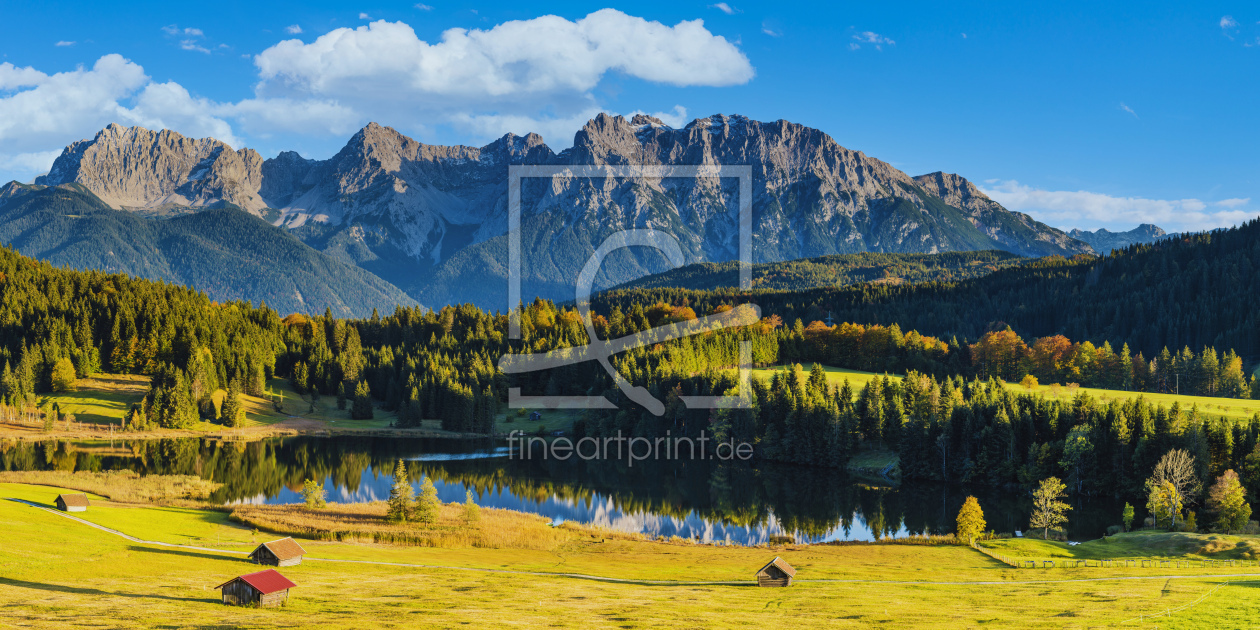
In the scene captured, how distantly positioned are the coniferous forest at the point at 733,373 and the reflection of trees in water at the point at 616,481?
20.8 ft

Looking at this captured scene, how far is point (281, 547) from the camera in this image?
44156 millimetres

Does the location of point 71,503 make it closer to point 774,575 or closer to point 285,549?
point 285,549

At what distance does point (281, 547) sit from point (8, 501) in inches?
1005

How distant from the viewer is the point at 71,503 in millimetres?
55656

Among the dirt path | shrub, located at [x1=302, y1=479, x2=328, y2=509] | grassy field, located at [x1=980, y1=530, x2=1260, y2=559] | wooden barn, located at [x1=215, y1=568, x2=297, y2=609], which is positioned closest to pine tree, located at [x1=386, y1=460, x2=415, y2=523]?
shrub, located at [x1=302, y1=479, x2=328, y2=509]

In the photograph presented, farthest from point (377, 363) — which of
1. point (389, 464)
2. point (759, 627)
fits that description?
point (759, 627)

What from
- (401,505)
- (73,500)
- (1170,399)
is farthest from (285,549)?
(1170,399)

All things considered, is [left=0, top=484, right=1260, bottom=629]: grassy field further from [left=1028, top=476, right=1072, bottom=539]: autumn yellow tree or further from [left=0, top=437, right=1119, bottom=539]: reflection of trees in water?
[left=0, top=437, right=1119, bottom=539]: reflection of trees in water

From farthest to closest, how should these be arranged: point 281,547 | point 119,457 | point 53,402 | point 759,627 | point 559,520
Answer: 1. point 53,402
2. point 119,457
3. point 559,520
4. point 281,547
5. point 759,627

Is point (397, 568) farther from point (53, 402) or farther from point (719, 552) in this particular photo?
point (53, 402)

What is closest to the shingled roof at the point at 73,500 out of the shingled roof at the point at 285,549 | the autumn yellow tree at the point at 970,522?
the shingled roof at the point at 285,549

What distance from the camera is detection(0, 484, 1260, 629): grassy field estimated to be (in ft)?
108

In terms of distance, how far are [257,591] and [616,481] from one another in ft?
197

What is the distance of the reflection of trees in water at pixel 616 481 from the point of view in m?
73.6
